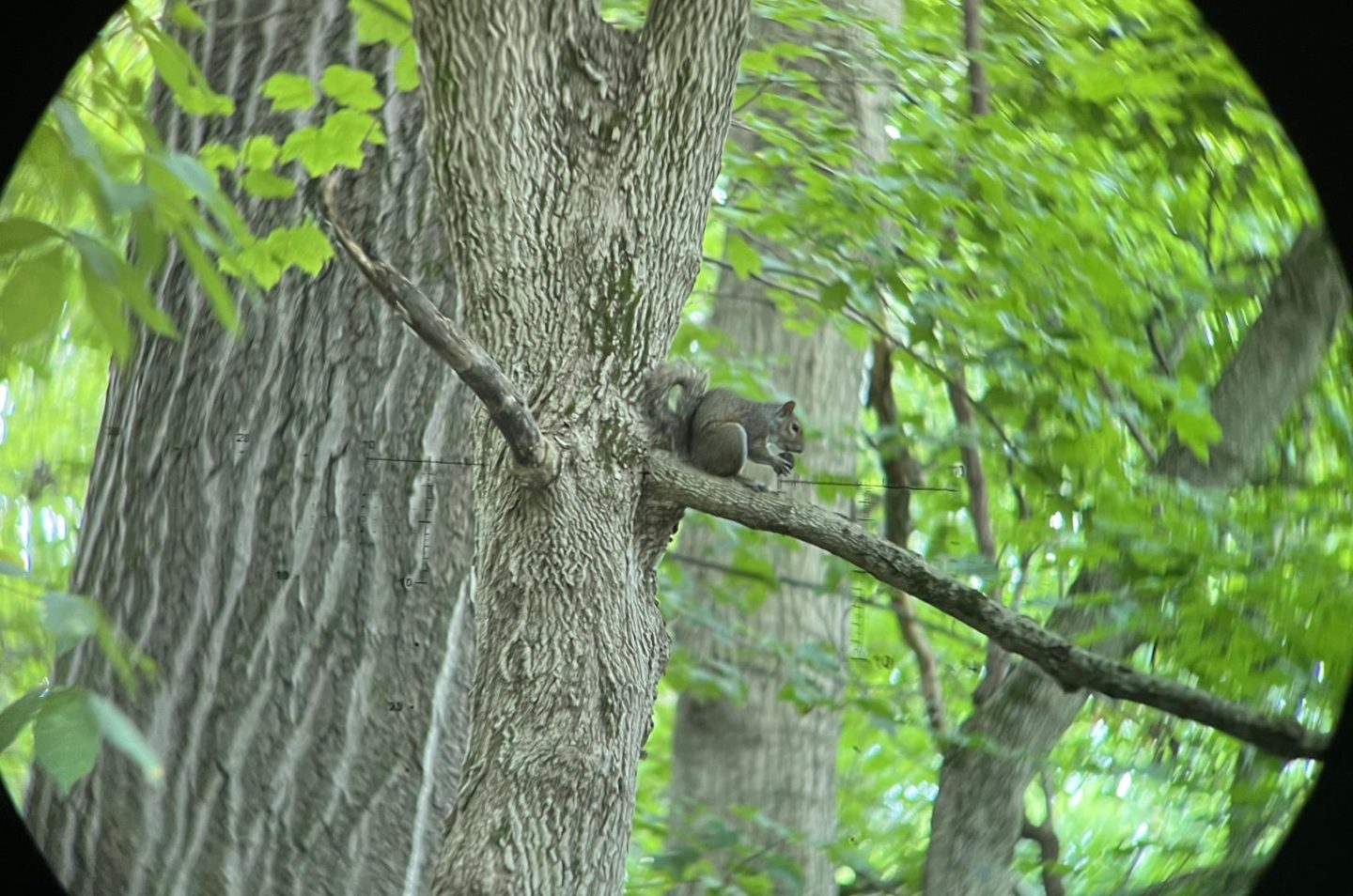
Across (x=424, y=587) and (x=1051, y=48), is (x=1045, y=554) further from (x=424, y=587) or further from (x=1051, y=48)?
(x=424, y=587)

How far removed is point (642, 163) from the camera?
1585mm

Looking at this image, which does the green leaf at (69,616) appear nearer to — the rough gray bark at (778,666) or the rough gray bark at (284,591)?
the rough gray bark at (284,591)

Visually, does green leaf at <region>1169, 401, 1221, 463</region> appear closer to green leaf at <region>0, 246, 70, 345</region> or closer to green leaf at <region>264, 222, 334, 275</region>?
green leaf at <region>264, 222, 334, 275</region>

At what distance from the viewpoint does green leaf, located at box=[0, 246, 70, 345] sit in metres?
0.80

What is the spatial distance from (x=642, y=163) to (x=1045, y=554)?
5.56ft

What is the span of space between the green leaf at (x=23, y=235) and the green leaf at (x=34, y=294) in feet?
0.09

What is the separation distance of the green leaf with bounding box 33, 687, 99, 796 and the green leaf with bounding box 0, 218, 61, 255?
0.91 ft

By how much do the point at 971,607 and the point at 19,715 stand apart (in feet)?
3.40

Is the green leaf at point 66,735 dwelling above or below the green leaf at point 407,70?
below

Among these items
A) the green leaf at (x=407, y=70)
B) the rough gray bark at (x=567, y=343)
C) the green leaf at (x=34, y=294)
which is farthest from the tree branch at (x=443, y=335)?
the green leaf at (x=407, y=70)

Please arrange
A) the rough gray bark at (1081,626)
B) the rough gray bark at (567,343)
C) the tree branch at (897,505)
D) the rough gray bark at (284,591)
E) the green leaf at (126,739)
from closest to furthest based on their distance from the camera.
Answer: the green leaf at (126,739), the rough gray bark at (567,343), the rough gray bark at (284,591), the rough gray bark at (1081,626), the tree branch at (897,505)

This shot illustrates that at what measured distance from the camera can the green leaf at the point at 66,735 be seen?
697 mm

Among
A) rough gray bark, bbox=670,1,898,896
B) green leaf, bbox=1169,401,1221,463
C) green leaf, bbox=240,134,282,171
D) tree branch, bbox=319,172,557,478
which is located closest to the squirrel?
tree branch, bbox=319,172,557,478

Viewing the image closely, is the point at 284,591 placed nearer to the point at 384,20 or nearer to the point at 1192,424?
the point at 384,20
